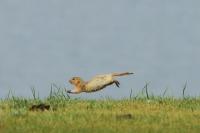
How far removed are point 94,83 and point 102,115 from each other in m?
2.21

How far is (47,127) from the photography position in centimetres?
1348

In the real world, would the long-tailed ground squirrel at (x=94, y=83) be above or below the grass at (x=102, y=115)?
above

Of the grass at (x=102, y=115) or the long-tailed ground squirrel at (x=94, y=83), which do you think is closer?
the grass at (x=102, y=115)

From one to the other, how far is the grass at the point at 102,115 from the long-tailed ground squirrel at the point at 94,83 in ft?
1.16

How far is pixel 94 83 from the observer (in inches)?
667

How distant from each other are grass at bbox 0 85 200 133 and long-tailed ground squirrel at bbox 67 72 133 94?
35 centimetres

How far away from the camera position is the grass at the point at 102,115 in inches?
527

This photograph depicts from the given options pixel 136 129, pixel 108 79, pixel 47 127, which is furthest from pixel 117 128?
pixel 108 79

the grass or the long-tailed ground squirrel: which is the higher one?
the long-tailed ground squirrel

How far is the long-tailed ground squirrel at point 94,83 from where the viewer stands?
1681 centimetres

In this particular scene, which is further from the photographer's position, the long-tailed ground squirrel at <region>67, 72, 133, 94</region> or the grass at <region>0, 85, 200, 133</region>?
the long-tailed ground squirrel at <region>67, 72, 133, 94</region>

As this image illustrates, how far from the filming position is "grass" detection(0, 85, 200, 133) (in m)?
13.4

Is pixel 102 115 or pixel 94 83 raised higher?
pixel 94 83

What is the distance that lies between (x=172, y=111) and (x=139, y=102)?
1.71 meters
